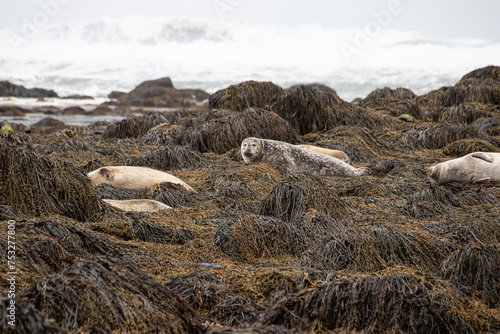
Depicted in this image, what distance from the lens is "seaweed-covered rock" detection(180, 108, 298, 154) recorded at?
9203mm

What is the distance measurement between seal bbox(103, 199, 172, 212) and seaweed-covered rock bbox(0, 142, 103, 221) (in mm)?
388

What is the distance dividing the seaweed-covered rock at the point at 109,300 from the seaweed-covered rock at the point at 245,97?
9.41 meters

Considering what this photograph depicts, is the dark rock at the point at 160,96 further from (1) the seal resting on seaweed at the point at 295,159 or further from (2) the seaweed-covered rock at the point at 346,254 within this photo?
(2) the seaweed-covered rock at the point at 346,254

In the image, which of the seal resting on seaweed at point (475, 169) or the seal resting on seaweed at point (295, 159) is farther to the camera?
the seal resting on seaweed at point (295, 159)

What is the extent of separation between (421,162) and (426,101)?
25.8 feet

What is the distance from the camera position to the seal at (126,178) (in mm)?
5527

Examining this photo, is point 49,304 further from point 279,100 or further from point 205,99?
point 205,99

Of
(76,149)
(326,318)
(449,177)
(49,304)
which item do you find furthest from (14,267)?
(76,149)

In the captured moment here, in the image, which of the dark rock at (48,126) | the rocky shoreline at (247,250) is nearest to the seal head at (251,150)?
the rocky shoreline at (247,250)

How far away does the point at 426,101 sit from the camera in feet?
50.1

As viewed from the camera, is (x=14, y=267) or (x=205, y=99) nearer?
(x=14, y=267)

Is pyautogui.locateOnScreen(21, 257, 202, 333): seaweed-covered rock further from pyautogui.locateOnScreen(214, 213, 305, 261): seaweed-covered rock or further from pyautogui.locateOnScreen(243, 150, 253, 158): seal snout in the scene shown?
pyautogui.locateOnScreen(243, 150, 253, 158): seal snout

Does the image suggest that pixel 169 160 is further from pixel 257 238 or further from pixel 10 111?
pixel 10 111

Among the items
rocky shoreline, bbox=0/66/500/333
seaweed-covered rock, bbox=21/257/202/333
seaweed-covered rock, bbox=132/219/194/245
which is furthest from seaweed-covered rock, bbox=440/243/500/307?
seaweed-covered rock, bbox=132/219/194/245
